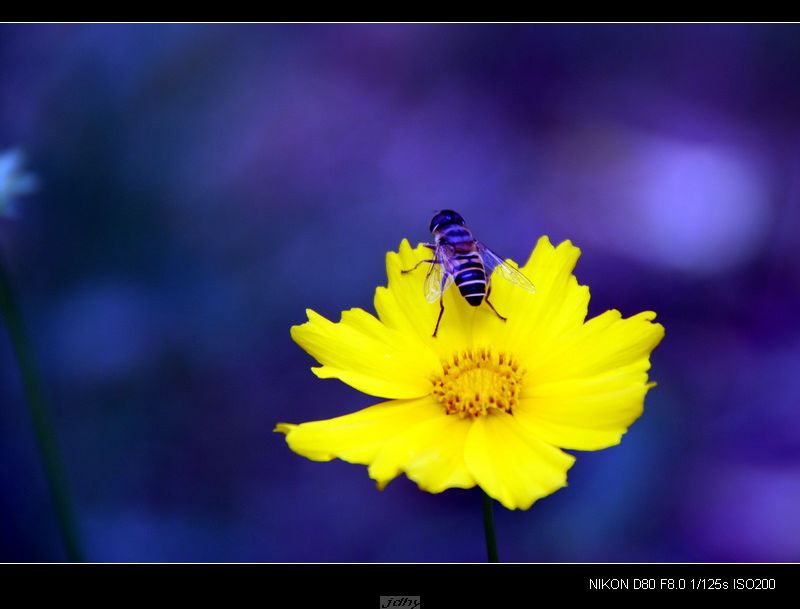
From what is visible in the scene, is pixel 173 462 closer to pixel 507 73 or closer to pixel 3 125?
pixel 3 125

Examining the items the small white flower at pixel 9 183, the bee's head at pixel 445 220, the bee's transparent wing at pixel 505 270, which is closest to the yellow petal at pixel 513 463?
the bee's transparent wing at pixel 505 270

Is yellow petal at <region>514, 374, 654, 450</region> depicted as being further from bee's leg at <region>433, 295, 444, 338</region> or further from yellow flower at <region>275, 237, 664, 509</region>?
bee's leg at <region>433, 295, 444, 338</region>

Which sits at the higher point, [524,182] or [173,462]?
[524,182]

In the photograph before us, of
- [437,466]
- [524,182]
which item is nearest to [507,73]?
[524,182]

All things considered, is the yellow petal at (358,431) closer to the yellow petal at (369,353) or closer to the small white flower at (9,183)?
the yellow petal at (369,353)

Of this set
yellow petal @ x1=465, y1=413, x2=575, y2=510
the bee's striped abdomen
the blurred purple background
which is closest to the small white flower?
the blurred purple background
